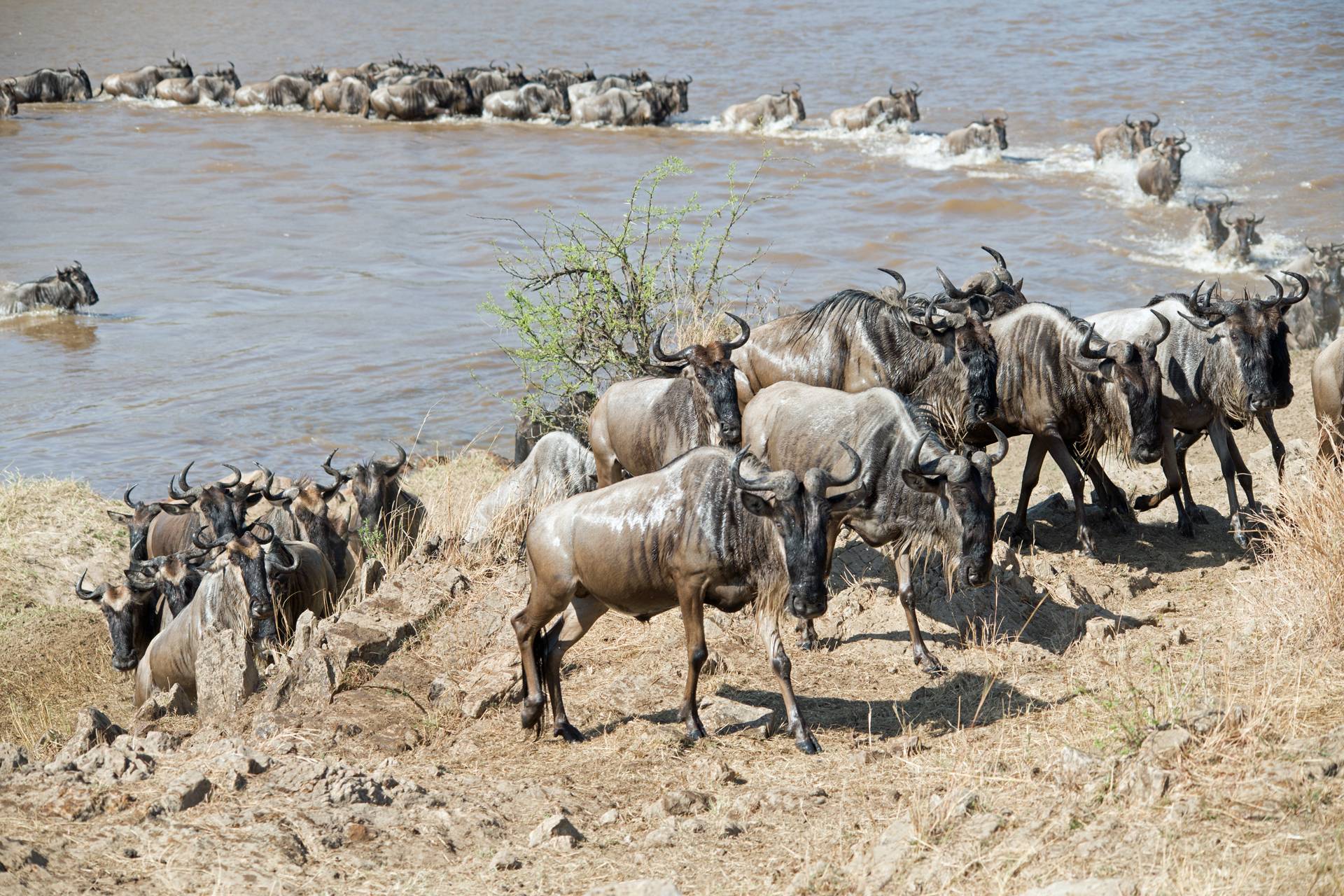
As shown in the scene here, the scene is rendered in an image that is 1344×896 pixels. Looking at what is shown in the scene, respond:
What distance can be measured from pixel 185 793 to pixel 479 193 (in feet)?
77.6

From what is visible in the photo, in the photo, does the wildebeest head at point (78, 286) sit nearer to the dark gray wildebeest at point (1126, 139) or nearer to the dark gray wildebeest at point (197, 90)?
the dark gray wildebeest at point (1126, 139)

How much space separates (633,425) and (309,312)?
12.7 metres

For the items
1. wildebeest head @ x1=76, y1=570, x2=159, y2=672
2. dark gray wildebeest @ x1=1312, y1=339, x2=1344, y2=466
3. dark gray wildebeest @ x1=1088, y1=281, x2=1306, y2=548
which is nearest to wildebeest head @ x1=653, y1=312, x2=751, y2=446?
dark gray wildebeest @ x1=1088, y1=281, x2=1306, y2=548

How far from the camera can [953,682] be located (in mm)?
7348

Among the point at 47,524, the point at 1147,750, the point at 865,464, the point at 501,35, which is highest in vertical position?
the point at 501,35

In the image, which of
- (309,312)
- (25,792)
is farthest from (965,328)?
(309,312)

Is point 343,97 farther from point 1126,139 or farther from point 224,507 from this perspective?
point 224,507

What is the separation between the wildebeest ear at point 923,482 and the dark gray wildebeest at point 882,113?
26967mm

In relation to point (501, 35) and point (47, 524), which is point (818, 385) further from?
point (501, 35)

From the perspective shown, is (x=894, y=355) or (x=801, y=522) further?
(x=894, y=355)

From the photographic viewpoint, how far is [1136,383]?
901 centimetres

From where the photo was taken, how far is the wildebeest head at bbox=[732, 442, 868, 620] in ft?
20.5

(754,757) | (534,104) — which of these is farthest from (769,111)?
(754,757)

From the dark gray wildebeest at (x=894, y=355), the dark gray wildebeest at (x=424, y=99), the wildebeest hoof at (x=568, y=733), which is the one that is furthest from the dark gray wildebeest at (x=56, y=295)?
the dark gray wildebeest at (x=424, y=99)
